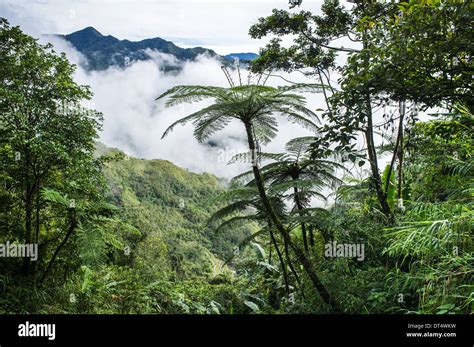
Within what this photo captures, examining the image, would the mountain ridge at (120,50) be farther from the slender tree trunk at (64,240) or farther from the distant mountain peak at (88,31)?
the slender tree trunk at (64,240)

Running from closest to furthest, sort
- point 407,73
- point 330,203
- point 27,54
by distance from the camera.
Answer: point 407,73 → point 27,54 → point 330,203

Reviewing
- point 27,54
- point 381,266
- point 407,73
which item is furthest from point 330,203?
point 27,54

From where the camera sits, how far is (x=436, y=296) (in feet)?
6.97

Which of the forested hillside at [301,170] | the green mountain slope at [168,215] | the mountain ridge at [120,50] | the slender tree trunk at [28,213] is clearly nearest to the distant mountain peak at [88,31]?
the mountain ridge at [120,50]

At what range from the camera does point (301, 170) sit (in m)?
3.39

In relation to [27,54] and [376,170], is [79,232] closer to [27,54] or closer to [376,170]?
[27,54]

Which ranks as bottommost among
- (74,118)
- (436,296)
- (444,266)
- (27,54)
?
(436,296)

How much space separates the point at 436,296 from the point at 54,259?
3.16m

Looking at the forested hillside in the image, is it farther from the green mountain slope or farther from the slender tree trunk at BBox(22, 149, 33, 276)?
→ the green mountain slope

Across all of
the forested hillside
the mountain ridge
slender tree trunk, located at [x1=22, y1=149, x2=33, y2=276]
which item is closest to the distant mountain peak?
the mountain ridge

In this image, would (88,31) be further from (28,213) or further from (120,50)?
(28,213)

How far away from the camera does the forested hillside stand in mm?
2309

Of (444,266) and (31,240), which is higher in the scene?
(31,240)
